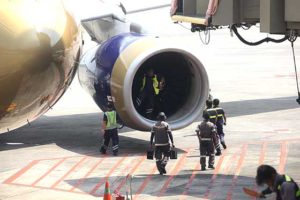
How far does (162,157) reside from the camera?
55.4ft

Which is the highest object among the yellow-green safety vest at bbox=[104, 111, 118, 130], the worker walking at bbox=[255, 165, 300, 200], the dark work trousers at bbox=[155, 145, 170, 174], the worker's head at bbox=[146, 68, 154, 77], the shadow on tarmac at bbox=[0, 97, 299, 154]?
the worker's head at bbox=[146, 68, 154, 77]

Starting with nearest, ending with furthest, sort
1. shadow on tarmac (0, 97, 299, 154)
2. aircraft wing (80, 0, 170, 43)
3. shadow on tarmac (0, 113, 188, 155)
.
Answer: shadow on tarmac (0, 113, 188, 155)
shadow on tarmac (0, 97, 299, 154)
aircraft wing (80, 0, 170, 43)

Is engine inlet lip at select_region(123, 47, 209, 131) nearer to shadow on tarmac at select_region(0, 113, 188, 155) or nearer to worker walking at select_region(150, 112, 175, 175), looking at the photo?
shadow on tarmac at select_region(0, 113, 188, 155)

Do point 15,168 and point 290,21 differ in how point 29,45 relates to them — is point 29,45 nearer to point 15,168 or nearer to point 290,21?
Answer: point 290,21

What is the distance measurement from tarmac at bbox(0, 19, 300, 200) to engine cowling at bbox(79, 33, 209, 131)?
0.97 m

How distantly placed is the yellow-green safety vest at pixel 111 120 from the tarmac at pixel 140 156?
0.69m

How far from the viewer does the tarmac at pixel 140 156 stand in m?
15.6

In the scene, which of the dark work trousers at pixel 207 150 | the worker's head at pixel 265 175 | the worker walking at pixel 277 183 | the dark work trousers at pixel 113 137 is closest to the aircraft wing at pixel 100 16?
the dark work trousers at pixel 113 137

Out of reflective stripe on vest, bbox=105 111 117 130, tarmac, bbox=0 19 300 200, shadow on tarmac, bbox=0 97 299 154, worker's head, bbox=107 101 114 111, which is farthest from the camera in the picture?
shadow on tarmac, bbox=0 97 299 154

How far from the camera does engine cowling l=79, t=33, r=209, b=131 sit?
18.4 metres

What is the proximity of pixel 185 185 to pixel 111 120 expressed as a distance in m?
3.66

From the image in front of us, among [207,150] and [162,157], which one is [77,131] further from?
[207,150]

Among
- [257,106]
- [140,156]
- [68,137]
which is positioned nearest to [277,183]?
[140,156]

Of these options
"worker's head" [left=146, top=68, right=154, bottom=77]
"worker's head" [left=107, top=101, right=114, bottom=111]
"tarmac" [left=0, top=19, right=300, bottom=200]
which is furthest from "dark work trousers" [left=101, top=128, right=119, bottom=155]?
"worker's head" [left=146, top=68, right=154, bottom=77]
